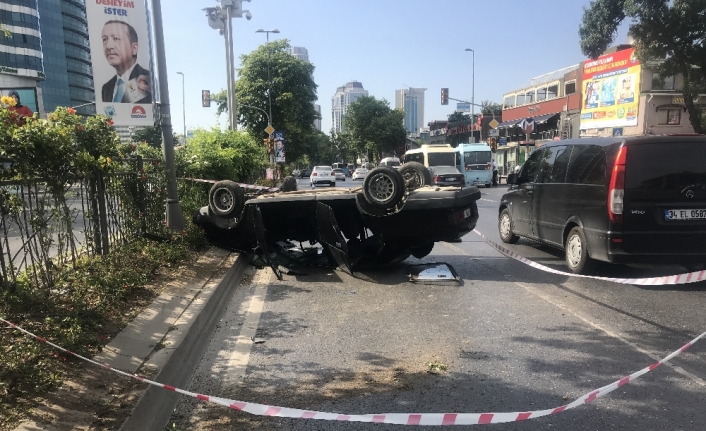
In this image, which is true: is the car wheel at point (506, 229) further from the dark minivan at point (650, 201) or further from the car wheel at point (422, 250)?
the dark minivan at point (650, 201)

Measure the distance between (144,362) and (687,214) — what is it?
598 cm

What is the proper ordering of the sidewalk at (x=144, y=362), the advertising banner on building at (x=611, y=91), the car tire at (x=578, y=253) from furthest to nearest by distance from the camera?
the advertising banner on building at (x=611, y=91)
the car tire at (x=578, y=253)
the sidewalk at (x=144, y=362)

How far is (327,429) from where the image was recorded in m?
3.14

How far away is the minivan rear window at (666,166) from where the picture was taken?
5957 millimetres

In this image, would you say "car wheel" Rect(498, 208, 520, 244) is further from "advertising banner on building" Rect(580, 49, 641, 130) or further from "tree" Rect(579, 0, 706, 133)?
"advertising banner on building" Rect(580, 49, 641, 130)

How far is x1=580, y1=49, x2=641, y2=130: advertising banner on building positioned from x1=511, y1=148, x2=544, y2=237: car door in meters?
28.9

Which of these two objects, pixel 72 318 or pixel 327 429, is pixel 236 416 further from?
pixel 72 318

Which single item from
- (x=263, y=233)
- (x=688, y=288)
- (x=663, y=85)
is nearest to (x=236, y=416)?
(x=263, y=233)

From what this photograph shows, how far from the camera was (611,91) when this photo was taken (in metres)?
35.7

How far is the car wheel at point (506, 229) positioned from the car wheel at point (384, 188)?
3.37 metres

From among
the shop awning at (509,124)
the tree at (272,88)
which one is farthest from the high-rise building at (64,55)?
the shop awning at (509,124)

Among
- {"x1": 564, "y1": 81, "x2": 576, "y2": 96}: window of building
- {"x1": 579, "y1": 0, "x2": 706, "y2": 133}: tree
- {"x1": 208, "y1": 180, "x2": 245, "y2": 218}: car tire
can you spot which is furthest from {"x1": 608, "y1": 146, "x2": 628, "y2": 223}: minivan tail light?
{"x1": 564, "y1": 81, "x2": 576, "y2": 96}: window of building

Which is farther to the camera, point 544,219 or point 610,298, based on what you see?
point 544,219

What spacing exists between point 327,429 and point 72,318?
8.21 ft
